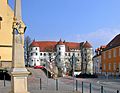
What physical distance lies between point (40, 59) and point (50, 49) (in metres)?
8.84

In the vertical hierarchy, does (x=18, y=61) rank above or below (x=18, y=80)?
above

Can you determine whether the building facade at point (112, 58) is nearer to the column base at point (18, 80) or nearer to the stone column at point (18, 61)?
the stone column at point (18, 61)

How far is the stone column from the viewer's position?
15.9 metres

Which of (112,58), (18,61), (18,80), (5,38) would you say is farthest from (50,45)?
(18,80)

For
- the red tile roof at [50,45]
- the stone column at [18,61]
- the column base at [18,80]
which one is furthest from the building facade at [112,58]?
the column base at [18,80]

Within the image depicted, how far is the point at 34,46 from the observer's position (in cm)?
15750

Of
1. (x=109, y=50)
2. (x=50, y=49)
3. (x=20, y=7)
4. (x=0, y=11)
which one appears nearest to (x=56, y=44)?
(x=50, y=49)

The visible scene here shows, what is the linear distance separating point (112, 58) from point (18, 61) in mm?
77294

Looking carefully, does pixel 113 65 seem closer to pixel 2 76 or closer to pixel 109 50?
pixel 109 50

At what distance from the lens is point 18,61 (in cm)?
1619

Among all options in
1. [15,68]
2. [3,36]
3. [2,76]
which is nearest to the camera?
[15,68]

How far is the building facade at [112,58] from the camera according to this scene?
86250mm

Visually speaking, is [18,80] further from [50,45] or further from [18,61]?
[50,45]

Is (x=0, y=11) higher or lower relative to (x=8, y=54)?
higher
